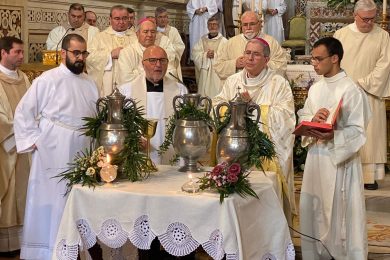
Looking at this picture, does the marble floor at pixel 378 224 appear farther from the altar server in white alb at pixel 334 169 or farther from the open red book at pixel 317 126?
the open red book at pixel 317 126

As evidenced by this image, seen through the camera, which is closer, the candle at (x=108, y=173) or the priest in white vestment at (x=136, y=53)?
the candle at (x=108, y=173)

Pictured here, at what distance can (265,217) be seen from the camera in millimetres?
4934

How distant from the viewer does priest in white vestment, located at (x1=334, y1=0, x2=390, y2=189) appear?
27.6 feet

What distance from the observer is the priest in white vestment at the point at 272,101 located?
20.4 feet

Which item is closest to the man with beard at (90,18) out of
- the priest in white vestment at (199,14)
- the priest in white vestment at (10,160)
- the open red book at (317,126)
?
the priest in white vestment at (199,14)

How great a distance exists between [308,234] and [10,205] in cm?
258

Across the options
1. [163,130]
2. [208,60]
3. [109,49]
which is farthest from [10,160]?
[208,60]

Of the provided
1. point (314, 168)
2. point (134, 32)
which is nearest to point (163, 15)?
point (134, 32)

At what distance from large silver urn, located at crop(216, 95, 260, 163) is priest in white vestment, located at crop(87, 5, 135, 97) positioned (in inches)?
161

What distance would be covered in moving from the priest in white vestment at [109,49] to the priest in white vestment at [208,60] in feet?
7.23

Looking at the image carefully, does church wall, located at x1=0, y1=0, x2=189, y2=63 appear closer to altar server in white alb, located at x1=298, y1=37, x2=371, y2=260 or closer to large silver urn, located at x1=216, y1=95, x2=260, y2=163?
altar server in white alb, located at x1=298, y1=37, x2=371, y2=260

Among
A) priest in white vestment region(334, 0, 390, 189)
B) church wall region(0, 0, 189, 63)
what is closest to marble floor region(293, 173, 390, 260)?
priest in white vestment region(334, 0, 390, 189)

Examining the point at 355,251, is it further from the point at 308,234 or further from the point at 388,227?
the point at 388,227

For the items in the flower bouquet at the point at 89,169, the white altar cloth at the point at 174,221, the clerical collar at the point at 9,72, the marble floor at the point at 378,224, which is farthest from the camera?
the clerical collar at the point at 9,72
